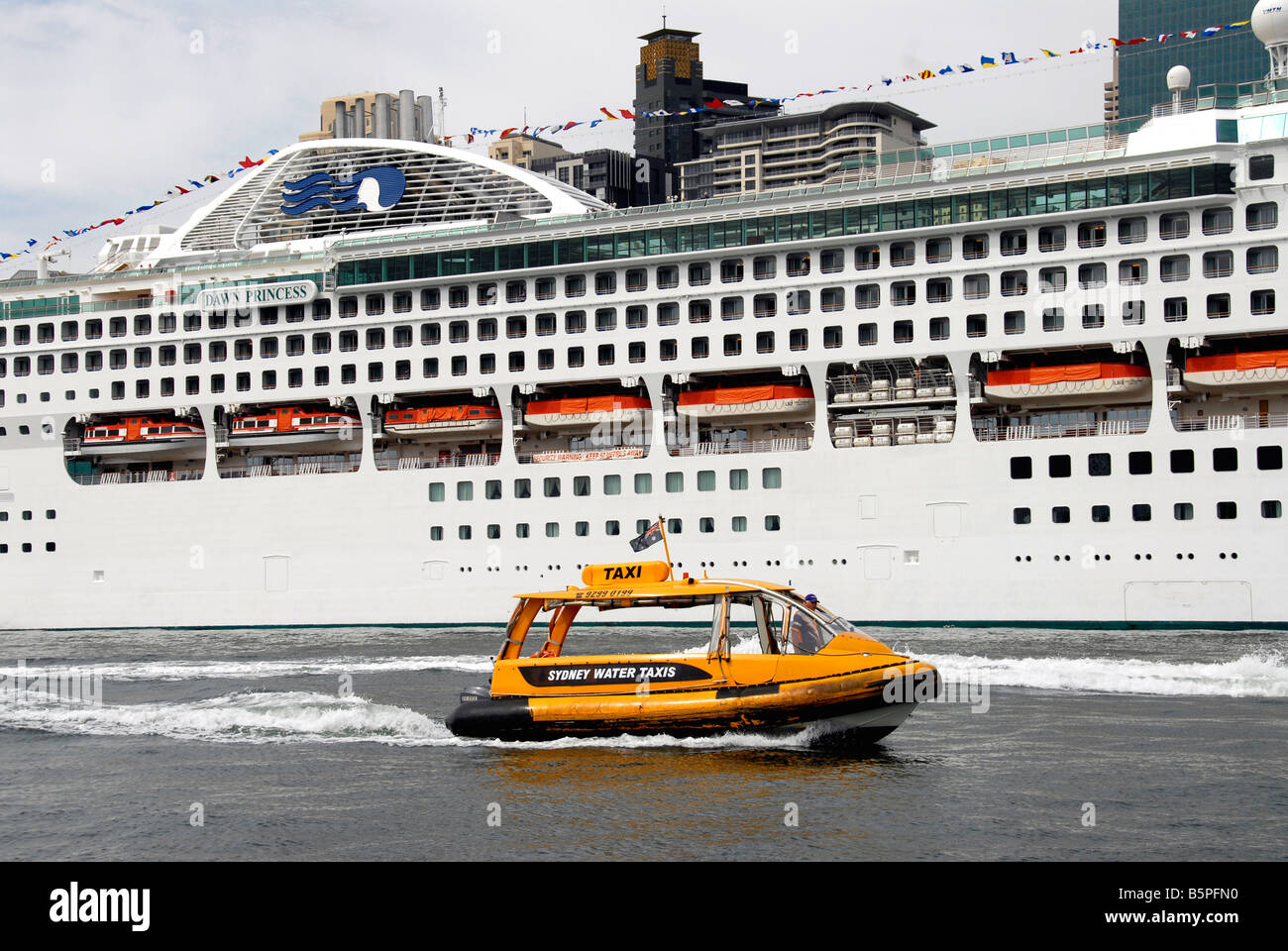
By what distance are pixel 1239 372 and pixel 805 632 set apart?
18779mm

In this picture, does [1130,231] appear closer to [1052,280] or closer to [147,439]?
[1052,280]

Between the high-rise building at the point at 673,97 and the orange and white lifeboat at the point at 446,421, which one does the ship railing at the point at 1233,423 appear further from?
the high-rise building at the point at 673,97

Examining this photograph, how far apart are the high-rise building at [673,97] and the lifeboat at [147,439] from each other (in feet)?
336

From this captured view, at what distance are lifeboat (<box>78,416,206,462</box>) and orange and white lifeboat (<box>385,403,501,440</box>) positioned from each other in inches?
290

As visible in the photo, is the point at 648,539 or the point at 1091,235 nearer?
the point at 648,539

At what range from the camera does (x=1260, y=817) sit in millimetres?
13758

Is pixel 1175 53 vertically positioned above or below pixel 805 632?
above

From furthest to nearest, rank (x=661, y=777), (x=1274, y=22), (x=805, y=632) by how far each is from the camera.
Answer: (x=1274, y=22)
(x=805, y=632)
(x=661, y=777)

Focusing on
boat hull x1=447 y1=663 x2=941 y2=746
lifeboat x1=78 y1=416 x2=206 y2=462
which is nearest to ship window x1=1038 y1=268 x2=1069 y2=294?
boat hull x1=447 y1=663 x2=941 y2=746

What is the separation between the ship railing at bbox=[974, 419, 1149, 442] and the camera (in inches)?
1294

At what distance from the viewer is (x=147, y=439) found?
43031mm

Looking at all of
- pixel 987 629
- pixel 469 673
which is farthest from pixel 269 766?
pixel 987 629

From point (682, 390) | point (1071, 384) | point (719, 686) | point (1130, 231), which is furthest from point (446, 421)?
point (719, 686)
